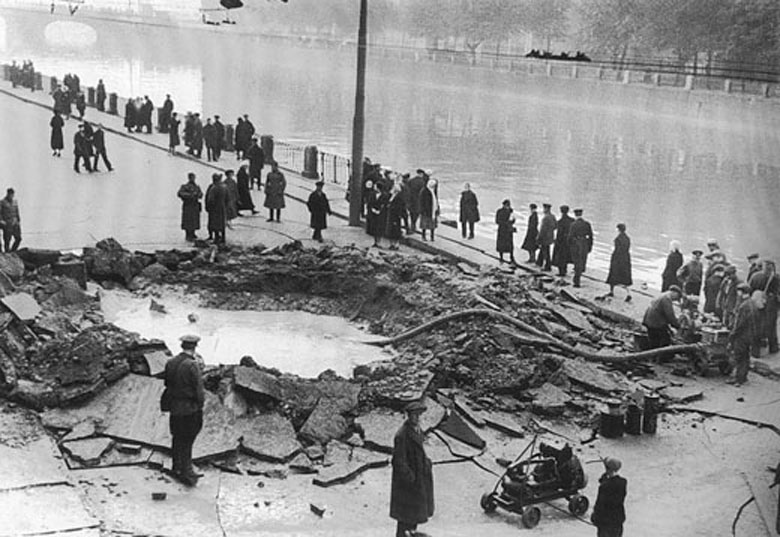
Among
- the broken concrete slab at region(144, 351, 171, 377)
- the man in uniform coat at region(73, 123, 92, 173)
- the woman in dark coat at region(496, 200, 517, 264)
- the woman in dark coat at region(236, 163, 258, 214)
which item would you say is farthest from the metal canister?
the man in uniform coat at region(73, 123, 92, 173)

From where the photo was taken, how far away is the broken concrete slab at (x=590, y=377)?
1174 centimetres

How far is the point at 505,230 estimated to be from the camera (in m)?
18.4

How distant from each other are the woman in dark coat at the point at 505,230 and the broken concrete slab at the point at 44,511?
1150cm

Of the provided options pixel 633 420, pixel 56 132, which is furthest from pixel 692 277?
pixel 56 132

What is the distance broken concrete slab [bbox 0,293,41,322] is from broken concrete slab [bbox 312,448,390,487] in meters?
4.67

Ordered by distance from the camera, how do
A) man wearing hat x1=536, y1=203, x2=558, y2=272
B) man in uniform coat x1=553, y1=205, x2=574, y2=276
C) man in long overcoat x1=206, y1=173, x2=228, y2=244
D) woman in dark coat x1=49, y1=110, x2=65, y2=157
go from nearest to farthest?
man in uniform coat x1=553, y1=205, x2=574, y2=276
man wearing hat x1=536, y1=203, x2=558, y2=272
man in long overcoat x1=206, y1=173, x2=228, y2=244
woman in dark coat x1=49, y1=110, x2=65, y2=157

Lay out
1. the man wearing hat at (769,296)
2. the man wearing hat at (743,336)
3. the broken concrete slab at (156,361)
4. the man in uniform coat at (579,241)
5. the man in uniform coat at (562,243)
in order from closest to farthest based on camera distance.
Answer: the broken concrete slab at (156,361) < the man wearing hat at (743,336) < the man wearing hat at (769,296) < the man in uniform coat at (579,241) < the man in uniform coat at (562,243)

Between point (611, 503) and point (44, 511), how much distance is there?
466 cm

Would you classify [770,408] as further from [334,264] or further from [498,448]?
[334,264]

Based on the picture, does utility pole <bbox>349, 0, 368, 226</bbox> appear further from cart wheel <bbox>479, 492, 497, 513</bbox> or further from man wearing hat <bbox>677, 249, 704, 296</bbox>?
cart wheel <bbox>479, 492, 497, 513</bbox>

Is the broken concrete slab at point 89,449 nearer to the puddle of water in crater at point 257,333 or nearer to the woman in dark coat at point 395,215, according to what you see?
the puddle of water in crater at point 257,333

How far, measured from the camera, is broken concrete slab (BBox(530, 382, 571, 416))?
1103cm

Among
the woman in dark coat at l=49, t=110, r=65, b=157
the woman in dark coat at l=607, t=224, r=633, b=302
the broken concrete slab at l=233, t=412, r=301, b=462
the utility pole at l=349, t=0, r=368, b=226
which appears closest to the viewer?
the broken concrete slab at l=233, t=412, r=301, b=462

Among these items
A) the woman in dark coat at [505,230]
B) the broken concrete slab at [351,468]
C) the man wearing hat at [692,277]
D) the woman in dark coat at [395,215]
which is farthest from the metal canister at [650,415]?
the woman in dark coat at [395,215]
